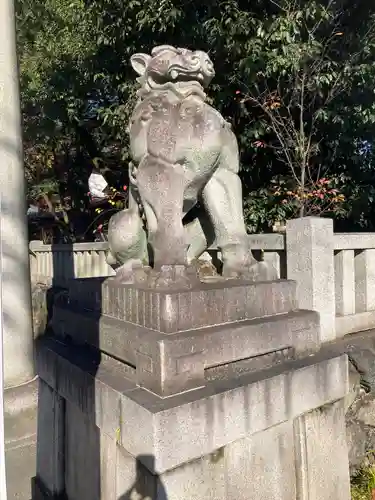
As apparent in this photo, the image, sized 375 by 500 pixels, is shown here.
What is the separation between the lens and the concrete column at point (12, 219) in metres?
3.79

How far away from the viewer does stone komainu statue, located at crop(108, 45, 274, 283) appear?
2.34 m

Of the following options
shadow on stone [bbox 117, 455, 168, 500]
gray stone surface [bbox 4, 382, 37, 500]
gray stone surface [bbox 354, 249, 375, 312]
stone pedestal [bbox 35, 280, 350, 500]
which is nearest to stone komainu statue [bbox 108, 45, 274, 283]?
stone pedestal [bbox 35, 280, 350, 500]

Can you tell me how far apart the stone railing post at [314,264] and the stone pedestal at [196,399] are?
24.1 inches

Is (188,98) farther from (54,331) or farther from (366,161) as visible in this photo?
(366,161)

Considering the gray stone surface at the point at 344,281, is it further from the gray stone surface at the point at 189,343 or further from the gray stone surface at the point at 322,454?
the gray stone surface at the point at 322,454

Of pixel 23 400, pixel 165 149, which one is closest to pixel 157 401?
pixel 165 149

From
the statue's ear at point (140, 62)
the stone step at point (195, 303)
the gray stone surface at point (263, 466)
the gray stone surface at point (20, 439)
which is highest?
the statue's ear at point (140, 62)

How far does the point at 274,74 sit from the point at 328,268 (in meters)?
3.42

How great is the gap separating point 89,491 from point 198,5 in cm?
591

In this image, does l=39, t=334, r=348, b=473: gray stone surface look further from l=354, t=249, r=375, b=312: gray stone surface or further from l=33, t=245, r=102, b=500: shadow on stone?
l=354, t=249, r=375, b=312: gray stone surface

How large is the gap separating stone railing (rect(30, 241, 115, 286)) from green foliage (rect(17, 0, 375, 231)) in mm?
1957

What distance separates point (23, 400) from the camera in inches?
144

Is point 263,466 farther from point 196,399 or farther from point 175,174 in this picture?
point 175,174

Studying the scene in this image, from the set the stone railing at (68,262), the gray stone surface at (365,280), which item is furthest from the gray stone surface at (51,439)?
the stone railing at (68,262)
